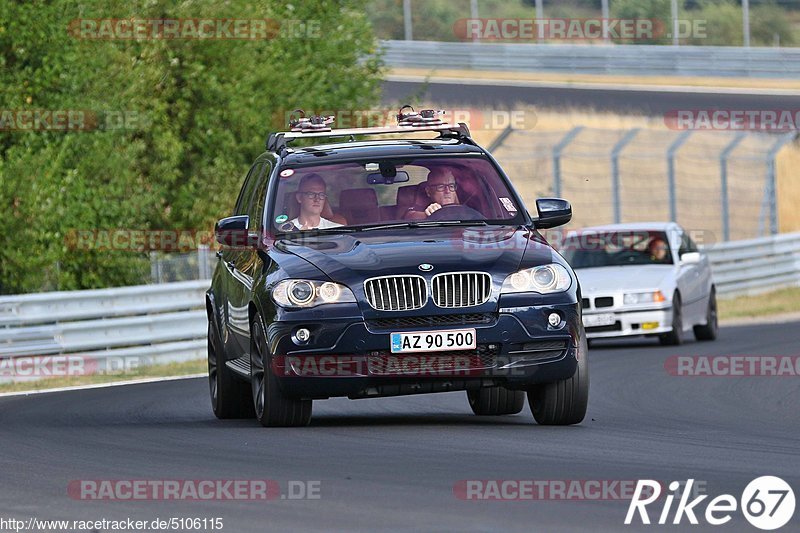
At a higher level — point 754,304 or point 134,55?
point 134,55

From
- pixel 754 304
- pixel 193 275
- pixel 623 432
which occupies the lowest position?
pixel 754 304

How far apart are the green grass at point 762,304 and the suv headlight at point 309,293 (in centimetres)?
1858

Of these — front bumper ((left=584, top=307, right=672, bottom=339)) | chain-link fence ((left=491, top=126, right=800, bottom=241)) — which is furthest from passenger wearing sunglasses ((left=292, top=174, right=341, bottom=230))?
chain-link fence ((left=491, top=126, right=800, bottom=241))

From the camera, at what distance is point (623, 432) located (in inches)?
428

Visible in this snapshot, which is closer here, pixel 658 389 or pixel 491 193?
pixel 491 193

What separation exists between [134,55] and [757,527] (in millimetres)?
20690

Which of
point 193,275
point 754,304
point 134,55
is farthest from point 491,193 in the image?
point 754,304

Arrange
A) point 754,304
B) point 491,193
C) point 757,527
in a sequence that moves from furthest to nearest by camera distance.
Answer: point 754,304, point 491,193, point 757,527

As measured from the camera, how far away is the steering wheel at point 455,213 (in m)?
11.6

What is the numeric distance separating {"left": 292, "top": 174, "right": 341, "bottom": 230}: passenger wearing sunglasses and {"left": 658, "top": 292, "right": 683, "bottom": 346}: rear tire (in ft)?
33.7

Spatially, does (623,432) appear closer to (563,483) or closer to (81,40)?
(563,483)

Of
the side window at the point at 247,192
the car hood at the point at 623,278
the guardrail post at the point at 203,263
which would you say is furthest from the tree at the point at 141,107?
the side window at the point at 247,192
